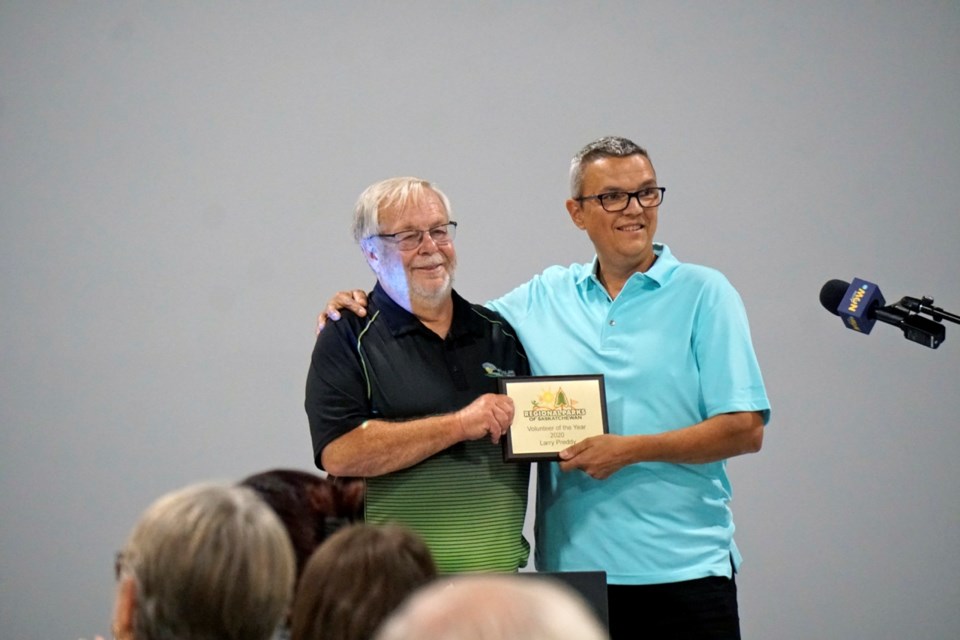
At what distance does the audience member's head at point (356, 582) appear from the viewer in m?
1.65

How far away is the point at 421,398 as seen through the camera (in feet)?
10.3

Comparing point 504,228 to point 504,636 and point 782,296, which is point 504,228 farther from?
point 504,636

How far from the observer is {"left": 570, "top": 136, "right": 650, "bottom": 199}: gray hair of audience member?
329 centimetres

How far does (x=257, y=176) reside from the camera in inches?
191

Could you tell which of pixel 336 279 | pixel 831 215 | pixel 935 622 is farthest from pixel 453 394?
pixel 935 622

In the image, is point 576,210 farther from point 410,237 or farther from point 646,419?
point 646,419

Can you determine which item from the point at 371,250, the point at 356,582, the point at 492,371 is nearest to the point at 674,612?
the point at 492,371

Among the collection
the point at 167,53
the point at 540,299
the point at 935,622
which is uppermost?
the point at 167,53

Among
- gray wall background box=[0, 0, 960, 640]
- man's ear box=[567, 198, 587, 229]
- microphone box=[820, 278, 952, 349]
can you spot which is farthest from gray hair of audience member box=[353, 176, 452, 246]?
gray wall background box=[0, 0, 960, 640]

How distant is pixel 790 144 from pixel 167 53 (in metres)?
2.65

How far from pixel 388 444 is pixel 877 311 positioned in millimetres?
1239

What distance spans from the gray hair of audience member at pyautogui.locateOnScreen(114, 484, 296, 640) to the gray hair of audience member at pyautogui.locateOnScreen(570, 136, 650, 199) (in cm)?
199

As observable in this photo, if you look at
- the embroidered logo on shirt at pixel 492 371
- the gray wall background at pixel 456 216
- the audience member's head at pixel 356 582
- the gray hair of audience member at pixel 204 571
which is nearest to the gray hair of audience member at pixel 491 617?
the gray hair of audience member at pixel 204 571

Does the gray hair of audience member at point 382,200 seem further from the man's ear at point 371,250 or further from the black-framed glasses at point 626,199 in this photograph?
the black-framed glasses at point 626,199
